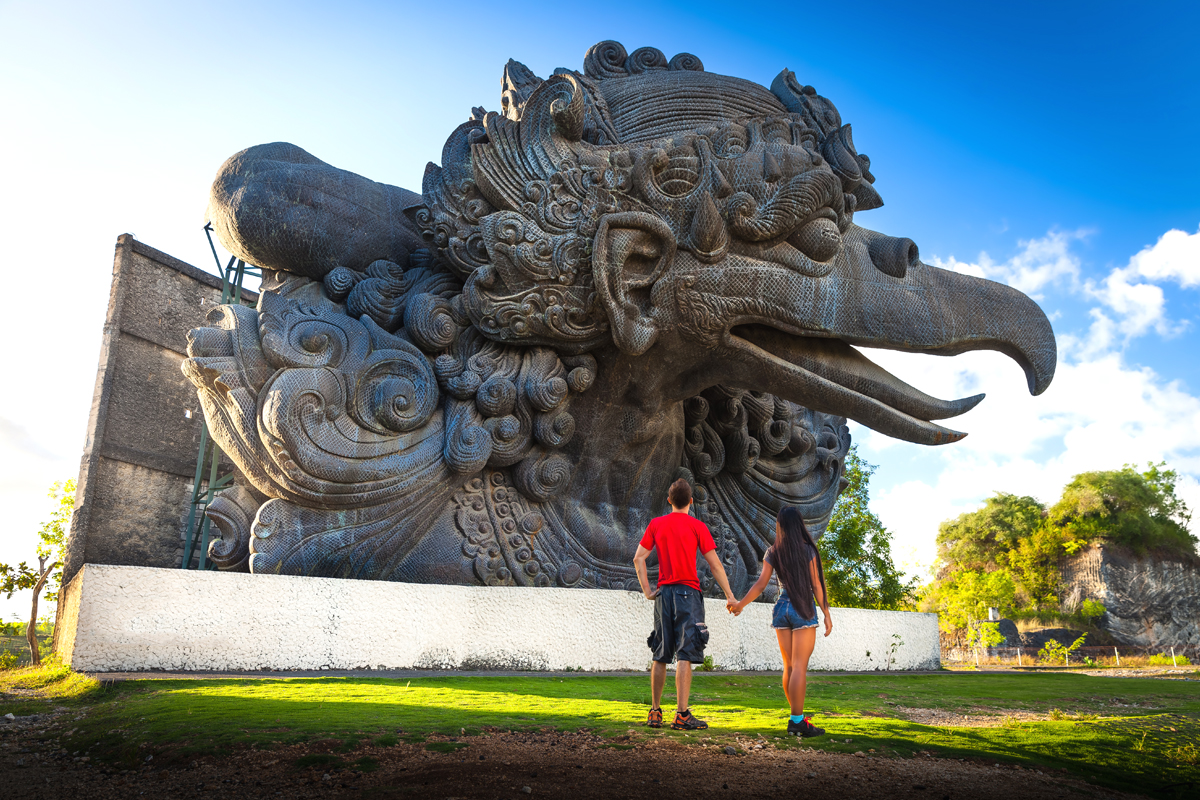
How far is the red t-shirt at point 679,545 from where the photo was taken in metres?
3.30

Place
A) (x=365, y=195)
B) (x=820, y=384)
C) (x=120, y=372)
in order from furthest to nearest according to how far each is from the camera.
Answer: (x=120, y=372), (x=365, y=195), (x=820, y=384)

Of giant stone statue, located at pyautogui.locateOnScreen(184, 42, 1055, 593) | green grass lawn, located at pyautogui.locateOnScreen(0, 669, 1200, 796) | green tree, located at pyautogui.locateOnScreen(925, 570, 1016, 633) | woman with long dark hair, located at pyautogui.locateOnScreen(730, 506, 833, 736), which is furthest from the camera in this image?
green tree, located at pyautogui.locateOnScreen(925, 570, 1016, 633)

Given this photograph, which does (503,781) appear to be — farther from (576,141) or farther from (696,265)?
(576,141)

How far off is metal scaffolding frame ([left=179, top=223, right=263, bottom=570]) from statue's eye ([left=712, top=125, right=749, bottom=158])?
555 cm

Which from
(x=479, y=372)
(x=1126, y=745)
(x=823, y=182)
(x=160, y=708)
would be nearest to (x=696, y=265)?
(x=823, y=182)

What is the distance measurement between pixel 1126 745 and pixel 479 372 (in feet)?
14.9

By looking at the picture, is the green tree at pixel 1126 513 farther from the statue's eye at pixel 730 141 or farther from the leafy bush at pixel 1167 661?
the statue's eye at pixel 730 141

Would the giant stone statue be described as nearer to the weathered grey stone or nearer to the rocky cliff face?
the weathered grey stone

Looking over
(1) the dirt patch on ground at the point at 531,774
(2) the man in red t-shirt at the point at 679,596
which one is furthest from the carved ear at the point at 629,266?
(1) the dirt patch on ground at the point at 531,774

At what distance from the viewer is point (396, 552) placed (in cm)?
580

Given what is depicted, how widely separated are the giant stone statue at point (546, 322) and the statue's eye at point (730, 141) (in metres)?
0.02

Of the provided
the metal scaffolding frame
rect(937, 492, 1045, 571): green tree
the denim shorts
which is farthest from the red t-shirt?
rect(937, 492, 1045, 571): green tree

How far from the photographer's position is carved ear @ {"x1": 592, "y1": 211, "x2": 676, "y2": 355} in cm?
583

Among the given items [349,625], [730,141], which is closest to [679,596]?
[349,625]
